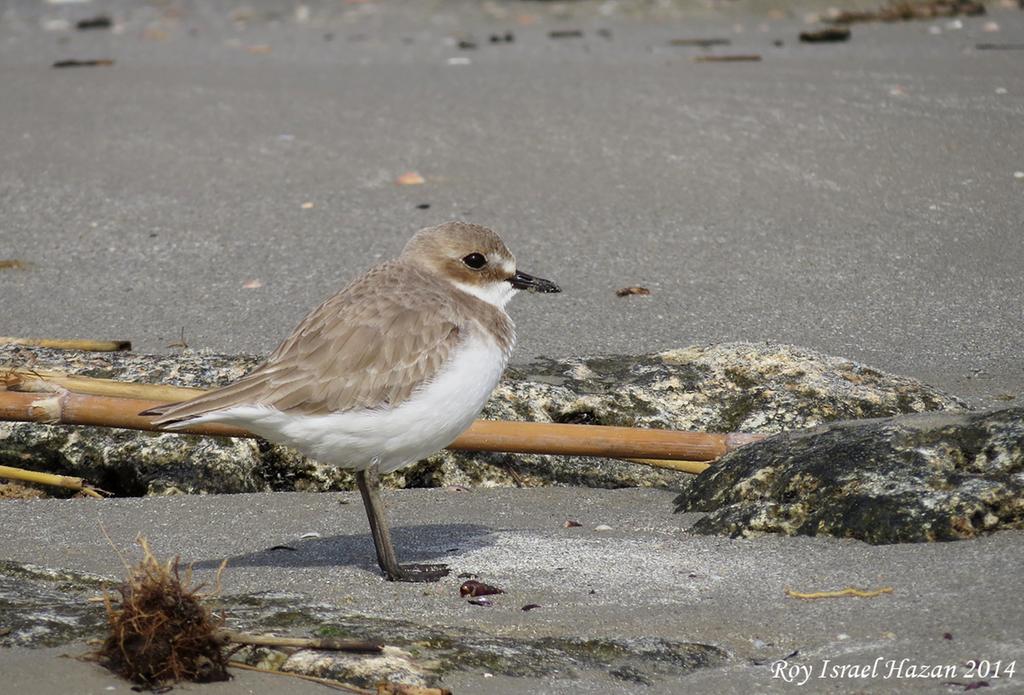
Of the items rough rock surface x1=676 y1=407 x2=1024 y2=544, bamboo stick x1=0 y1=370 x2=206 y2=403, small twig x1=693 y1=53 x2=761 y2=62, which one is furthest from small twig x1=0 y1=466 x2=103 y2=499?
small twig x1=693 y1=53 x2=761 y2=62

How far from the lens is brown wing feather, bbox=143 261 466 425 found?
4.36 meters

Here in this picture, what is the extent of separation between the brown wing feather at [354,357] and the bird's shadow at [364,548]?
0.51 metres

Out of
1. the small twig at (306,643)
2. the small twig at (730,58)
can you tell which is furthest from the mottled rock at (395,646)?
the small twig at (730,58)

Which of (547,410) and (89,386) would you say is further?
(547,410)

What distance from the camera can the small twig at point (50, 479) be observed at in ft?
17.2

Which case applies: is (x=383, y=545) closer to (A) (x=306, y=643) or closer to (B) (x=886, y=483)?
(A) (x=306, y=643)

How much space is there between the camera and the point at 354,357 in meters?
Answer: 4.46

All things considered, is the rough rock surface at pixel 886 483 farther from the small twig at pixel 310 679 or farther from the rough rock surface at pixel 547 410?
the small twig at pixel 310 679

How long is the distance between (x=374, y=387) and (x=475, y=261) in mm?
721

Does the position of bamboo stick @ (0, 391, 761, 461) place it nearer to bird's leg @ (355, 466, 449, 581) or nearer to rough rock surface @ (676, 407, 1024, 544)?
rough rock surface @ (676, 407, 1024, 544)

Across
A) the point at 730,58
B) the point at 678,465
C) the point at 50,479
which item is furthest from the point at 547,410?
the point at 730,58

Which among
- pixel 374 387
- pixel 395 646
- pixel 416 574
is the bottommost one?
pixel 416 574

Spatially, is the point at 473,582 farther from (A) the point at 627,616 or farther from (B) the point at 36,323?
(B) the point at 36,323

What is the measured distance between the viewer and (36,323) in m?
6.95
